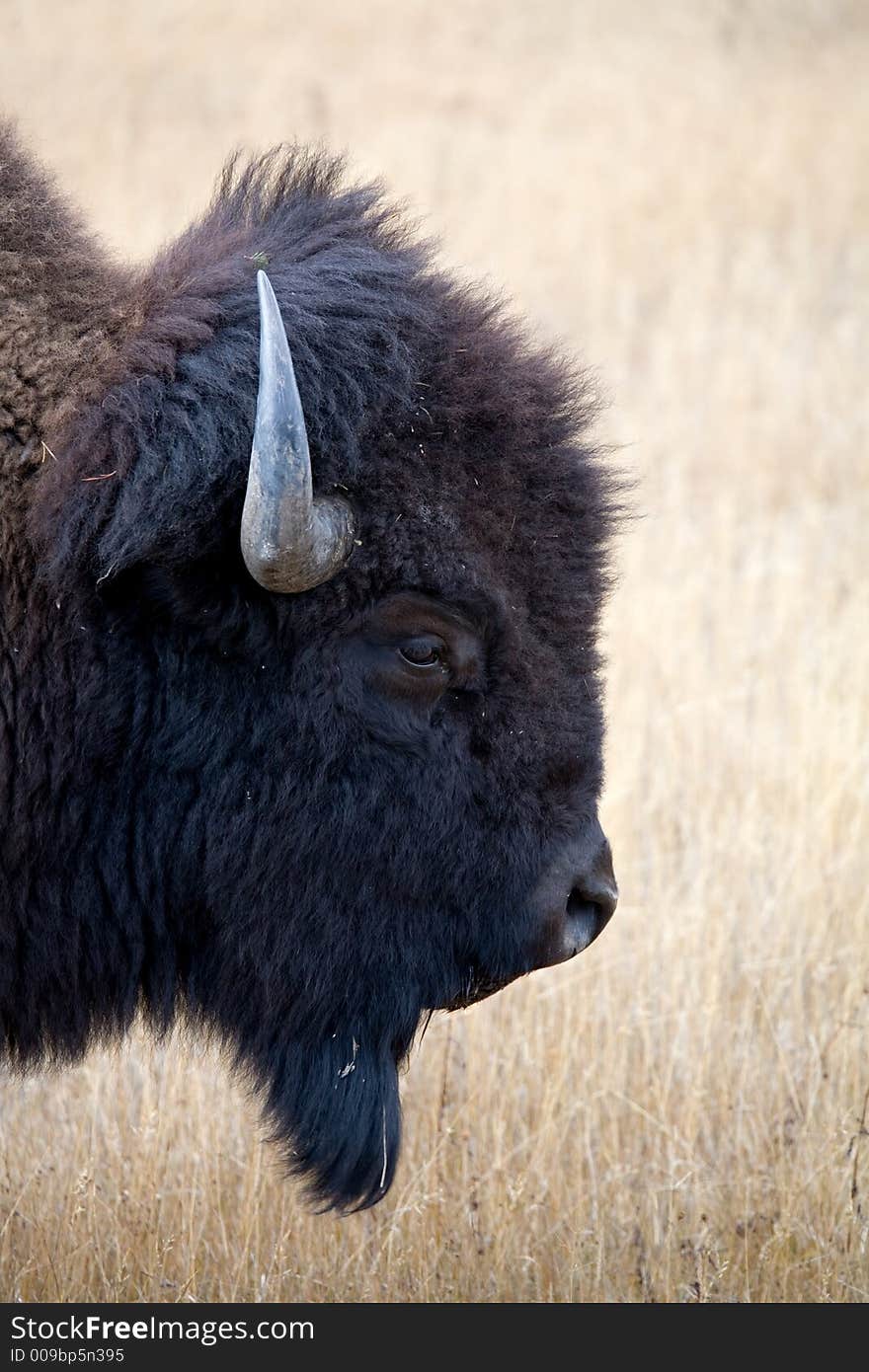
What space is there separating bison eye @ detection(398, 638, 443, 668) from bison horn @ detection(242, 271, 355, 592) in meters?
0.32

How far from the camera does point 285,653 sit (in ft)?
8.45

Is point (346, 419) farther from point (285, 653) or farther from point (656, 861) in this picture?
point (656, 861)

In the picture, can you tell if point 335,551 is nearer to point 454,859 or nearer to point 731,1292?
point 454,859

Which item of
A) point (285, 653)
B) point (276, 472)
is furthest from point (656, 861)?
point (276, 472)

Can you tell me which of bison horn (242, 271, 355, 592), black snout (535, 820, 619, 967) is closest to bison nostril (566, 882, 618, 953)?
black snout (535, 820, 619, 967)

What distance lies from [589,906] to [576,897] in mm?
48

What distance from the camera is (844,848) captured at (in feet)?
18.1

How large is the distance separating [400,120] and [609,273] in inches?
201

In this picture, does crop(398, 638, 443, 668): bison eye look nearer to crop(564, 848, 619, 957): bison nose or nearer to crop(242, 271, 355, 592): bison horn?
crop(242, 271, 355, 592): bison horn

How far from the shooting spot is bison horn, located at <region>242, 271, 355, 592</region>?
228cm

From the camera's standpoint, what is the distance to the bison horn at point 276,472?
2.28 metres

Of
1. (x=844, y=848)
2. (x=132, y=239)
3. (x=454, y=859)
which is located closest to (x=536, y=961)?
(x=454, y=859)

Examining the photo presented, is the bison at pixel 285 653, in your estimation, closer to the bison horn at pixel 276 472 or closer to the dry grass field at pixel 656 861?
the bison horn at pixel 276 472

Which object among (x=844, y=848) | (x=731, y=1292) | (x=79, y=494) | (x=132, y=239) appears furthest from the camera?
(x=132, y=239)
